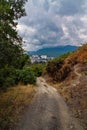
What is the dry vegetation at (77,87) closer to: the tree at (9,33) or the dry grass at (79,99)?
the dry grass at (79,99)

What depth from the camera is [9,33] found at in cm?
2594

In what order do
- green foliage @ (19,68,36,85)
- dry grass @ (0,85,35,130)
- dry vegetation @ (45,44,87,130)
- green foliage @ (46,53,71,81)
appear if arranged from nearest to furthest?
dry grass @ (0,85,35,130), dry vegetation @ (45,44,87,130), green foliage @ (46,53,71,81), green foliage @ (19,68,36,85)

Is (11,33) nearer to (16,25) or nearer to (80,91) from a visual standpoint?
(16,25)

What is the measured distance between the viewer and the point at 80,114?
2452 centimetres

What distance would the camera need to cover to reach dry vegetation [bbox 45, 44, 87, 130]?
25.6m

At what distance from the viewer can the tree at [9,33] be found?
23.3m

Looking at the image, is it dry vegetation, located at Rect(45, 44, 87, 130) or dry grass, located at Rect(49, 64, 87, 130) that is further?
dry vegetation, located at Rect(45, 44, 87, 130)

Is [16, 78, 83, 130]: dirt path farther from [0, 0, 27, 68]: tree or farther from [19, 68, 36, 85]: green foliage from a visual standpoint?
[19, 68, 36, 85]: green foliage

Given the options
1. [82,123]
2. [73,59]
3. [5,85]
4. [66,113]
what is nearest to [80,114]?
[66,113]

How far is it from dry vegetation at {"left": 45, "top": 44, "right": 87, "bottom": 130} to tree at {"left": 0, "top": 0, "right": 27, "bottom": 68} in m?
7.18

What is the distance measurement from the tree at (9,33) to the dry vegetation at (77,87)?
7183mm

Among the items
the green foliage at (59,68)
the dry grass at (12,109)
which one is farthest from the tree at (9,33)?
the green foliage at (59,68)

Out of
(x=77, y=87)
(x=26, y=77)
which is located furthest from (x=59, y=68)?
(x=77, y=87)

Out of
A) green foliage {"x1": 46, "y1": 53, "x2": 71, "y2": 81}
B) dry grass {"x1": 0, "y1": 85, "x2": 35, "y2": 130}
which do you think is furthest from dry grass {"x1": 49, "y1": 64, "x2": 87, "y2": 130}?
green foliage {"x1": 46, "y1": 53, "x2": 71, "y2": 81}
